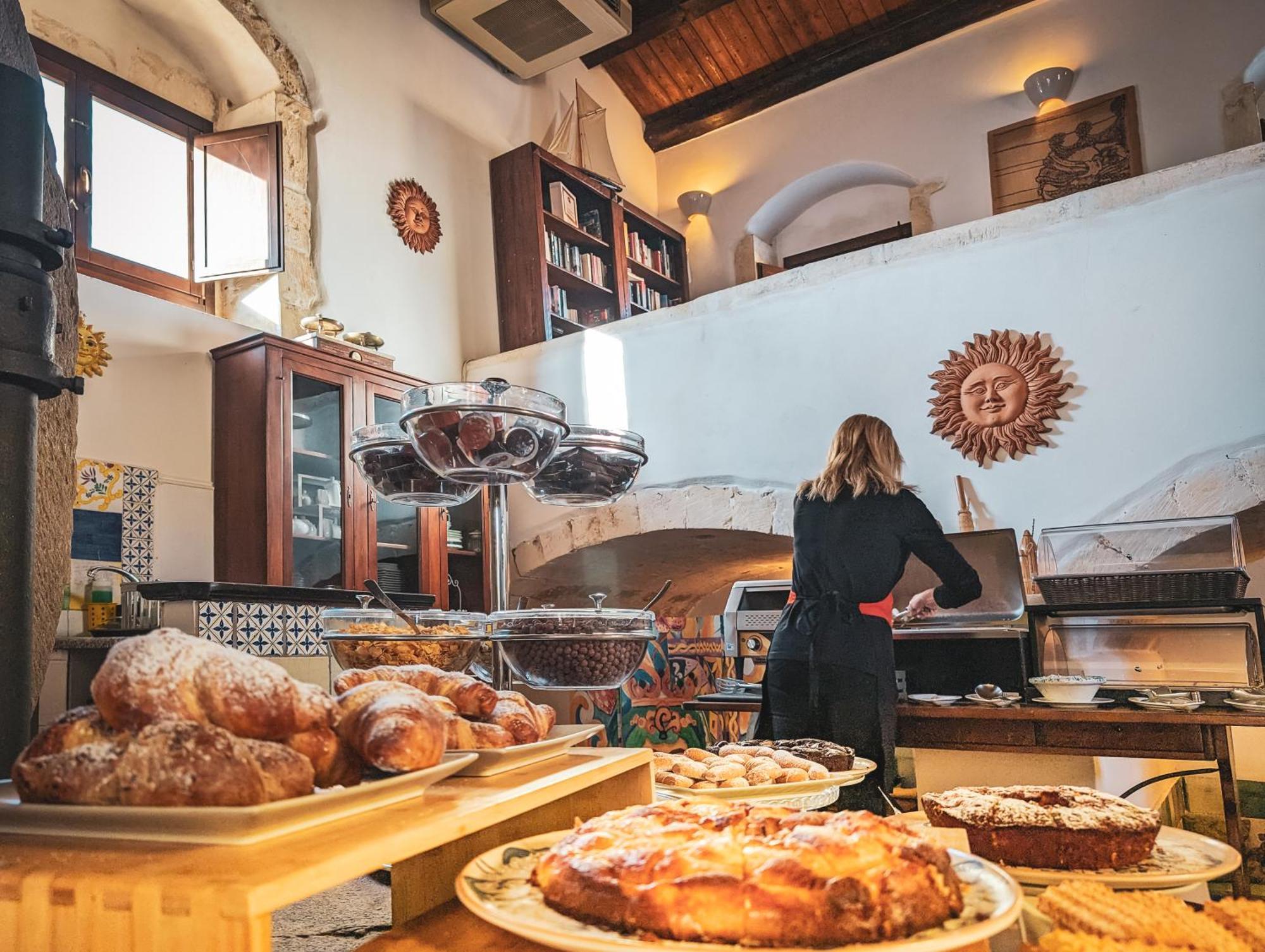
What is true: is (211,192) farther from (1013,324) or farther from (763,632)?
(1013,324)

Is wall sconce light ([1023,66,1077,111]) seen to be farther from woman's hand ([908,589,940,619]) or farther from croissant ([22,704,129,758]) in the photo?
croissant ([22,704,129,758])

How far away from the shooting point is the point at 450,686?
1.02 m

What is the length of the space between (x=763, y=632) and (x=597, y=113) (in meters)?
4.89

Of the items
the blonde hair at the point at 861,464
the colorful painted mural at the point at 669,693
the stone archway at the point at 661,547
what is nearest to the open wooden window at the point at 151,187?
the stone archway at the point at 661,547

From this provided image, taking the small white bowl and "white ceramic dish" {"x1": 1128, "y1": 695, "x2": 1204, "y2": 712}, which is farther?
the small white bowl

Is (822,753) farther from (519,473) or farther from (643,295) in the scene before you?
(643,295)

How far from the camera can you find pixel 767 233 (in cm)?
841

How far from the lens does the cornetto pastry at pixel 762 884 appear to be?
2.23ft

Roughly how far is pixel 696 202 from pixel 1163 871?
7919 mm

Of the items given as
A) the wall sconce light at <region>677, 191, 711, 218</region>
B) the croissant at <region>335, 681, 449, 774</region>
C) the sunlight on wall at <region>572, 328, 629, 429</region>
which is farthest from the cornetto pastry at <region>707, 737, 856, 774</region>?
the wall sconce light at <region>677, 191, 711, 218</region>

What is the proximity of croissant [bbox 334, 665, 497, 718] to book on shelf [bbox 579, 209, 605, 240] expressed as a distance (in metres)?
6.58

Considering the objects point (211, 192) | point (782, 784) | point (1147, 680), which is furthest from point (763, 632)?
point (211, 192)

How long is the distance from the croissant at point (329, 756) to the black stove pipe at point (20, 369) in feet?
1.43

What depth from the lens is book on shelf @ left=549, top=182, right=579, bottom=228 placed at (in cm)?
695
